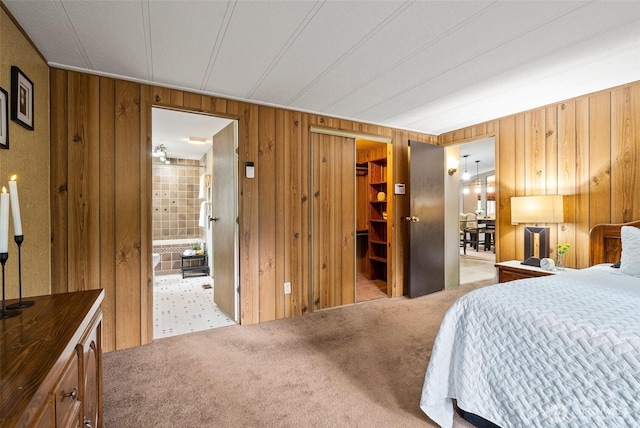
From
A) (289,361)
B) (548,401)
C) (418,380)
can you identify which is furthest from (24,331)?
(418,380)

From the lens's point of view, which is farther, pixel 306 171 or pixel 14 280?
pixel 306 171

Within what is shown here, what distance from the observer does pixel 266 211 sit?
124 inches

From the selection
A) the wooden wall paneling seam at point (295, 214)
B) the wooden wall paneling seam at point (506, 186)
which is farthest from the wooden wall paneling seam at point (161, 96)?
the wooden wall paneling seam at point (506, 186)

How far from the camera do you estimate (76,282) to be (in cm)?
236

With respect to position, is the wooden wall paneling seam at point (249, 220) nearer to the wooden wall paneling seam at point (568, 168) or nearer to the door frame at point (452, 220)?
the door frame at point (452, 220)

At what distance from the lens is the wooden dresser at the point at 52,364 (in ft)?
2.01

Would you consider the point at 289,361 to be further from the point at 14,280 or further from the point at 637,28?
the point at 637,28

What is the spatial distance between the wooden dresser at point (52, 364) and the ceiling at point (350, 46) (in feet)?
5.14

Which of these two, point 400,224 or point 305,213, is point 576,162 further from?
point 305,213

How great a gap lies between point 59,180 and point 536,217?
4.15 m

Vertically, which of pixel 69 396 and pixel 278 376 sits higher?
pixel 69 396

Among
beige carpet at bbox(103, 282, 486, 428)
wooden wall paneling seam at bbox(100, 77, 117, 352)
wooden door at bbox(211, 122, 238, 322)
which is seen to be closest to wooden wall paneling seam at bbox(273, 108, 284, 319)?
beige carpet at bbox(103, 282, 486, 428)

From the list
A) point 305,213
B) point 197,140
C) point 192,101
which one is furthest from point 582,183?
point 197,140

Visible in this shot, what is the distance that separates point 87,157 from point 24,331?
1.94 m
